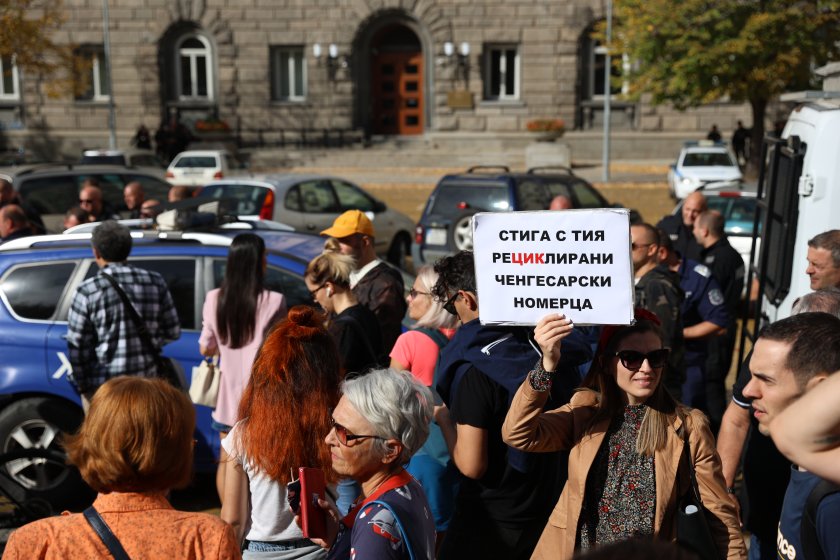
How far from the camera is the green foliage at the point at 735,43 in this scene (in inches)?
923

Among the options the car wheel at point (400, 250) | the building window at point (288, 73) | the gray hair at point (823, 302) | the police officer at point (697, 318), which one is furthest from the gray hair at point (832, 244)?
the building window at point (288, 73)

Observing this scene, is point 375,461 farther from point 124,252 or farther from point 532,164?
point 532,164

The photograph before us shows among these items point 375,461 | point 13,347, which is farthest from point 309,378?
point 13,347

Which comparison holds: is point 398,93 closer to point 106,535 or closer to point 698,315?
point 698,315

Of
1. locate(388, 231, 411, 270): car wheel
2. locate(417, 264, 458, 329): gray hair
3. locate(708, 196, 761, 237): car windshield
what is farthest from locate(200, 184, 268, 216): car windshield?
locate(417, 264, 458, 329): gray hair

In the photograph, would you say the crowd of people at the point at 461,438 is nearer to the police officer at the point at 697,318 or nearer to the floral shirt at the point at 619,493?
the floral shirt at the point at 619,493

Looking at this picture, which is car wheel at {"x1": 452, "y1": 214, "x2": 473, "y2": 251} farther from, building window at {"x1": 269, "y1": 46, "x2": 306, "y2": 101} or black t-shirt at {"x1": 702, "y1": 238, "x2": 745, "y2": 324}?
building window at {"x1": 269, "y1": 46, "x2": 306, "y2": 101}

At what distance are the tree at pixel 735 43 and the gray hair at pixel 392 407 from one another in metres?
22.2

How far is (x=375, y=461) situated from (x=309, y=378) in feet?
2.04

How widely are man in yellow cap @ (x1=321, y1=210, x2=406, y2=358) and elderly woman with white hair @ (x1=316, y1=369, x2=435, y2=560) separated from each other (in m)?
2.05

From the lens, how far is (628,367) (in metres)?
3.29

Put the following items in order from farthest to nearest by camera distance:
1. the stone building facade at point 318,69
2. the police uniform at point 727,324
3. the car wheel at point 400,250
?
the stone building facade at point 318,69
the car wheel at point 400,250
the police uniform at point 727,324

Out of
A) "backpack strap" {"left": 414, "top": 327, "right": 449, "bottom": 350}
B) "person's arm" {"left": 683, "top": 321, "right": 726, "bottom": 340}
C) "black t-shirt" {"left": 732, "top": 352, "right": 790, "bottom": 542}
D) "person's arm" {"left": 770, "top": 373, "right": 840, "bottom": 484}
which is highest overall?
"person's arm" {"left": 770, "top": 373, "right": 840, "bottom": 484}

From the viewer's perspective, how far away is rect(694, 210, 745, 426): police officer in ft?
21.7
